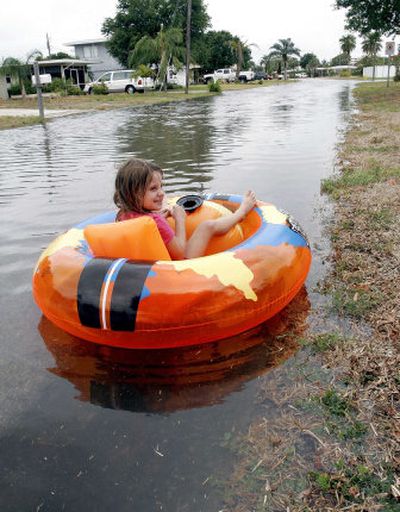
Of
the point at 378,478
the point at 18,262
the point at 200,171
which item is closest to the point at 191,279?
the point at 378,478

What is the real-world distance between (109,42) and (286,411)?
53.2m

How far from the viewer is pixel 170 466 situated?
2.34 m

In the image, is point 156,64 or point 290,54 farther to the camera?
point 290,54

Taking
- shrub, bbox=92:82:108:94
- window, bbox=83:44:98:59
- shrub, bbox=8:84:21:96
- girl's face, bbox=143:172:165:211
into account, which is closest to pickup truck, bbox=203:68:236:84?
window, bbox=83:44:98:59

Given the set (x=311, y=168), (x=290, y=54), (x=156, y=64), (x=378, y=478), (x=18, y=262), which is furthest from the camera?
(x=290, y=54)

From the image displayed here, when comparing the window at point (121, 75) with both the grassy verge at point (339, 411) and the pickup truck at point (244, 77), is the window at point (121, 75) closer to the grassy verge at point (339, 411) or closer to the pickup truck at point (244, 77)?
the pickup truck at point (244, 77)

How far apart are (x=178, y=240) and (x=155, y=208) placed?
283mm

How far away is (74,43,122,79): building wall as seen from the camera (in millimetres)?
56031

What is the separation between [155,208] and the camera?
369 cm

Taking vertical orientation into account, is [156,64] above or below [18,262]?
above

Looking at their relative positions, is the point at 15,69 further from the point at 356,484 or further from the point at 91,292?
the point at 356,484

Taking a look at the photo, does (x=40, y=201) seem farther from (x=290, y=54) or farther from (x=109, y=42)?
(x=290, y=54)

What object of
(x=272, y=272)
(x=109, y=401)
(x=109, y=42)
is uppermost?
(x=109, y=42)

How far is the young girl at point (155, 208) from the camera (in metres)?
3.54
